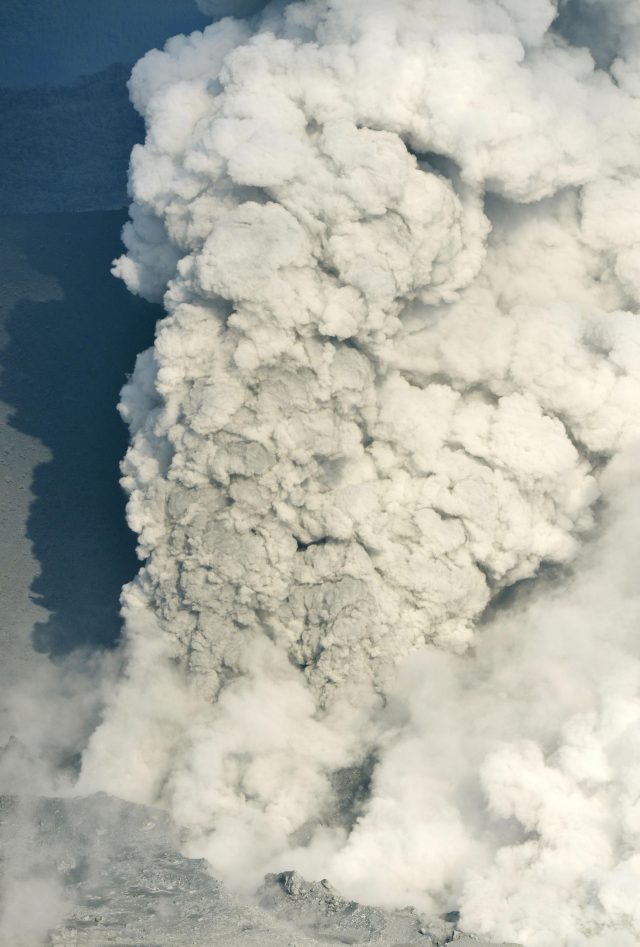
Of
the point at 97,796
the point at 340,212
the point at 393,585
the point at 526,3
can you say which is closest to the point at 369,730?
the point at 393,585

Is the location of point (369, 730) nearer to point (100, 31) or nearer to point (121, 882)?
point (121, 882)

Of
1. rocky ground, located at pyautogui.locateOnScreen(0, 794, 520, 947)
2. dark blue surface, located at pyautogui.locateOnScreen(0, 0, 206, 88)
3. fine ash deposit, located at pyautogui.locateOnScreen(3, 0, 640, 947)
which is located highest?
dark blue surface, located at pyautogui.locateOnScreen(0, 0, 206, 88)

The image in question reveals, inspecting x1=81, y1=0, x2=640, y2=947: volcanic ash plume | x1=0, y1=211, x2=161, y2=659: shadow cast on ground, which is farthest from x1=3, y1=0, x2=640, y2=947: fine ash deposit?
x1=0, y1=211, x2=161, y2=659: shadow cast on ground

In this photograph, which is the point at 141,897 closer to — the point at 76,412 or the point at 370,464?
the point at 370,464

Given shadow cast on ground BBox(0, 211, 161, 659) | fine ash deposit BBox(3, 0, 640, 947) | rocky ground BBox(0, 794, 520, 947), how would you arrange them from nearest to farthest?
rocky ground BBox(0, 794, 520, 947) → fine ash deposit BBox(3, 0, 640, 947) → shadow cast on ground BBox(0, 211, 161, 659)

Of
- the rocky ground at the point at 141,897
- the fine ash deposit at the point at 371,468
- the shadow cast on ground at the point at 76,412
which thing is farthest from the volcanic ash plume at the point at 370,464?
the shadow cast on ground at the point at 76,412

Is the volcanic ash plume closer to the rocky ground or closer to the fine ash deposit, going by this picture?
the fine ash deposit
